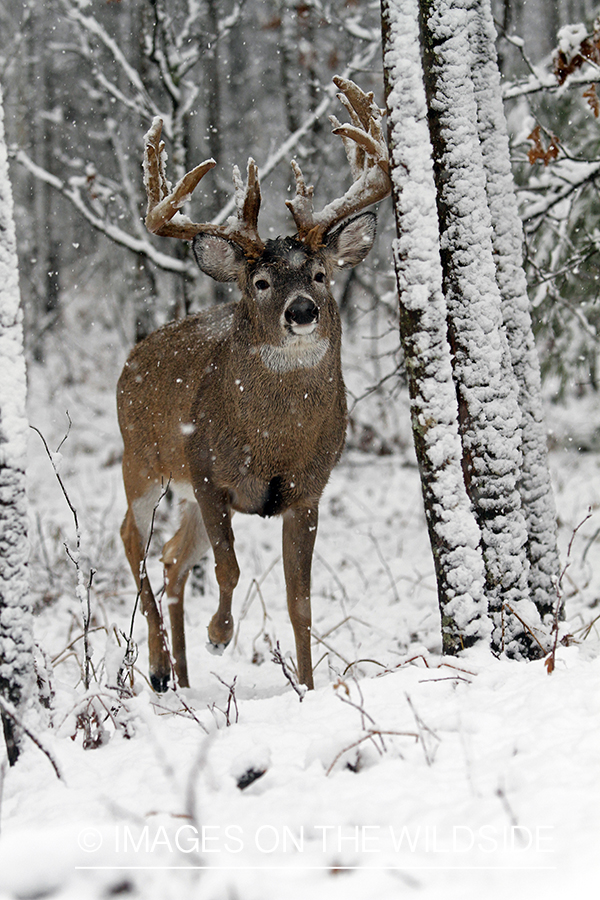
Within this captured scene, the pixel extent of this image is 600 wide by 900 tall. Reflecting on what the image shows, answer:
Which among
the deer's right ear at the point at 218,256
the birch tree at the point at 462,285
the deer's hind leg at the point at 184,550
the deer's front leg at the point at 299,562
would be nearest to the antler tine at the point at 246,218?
the deer's right ear at the point at 218,256

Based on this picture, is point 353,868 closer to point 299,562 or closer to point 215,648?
point 299,562

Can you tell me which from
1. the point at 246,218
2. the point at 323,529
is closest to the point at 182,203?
the point at 246,218

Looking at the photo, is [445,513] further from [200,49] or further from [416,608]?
[200,49]

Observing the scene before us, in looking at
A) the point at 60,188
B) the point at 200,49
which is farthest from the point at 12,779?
the point at 200,49

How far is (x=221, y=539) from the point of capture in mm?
4797

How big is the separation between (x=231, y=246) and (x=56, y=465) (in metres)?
2.07

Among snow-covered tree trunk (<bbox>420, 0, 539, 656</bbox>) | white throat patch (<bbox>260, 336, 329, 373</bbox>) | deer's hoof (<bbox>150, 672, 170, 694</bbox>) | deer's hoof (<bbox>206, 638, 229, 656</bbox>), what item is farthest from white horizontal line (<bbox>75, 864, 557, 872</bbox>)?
deer's hoof (<bbox>150, 672, 170, 694</bbox>)

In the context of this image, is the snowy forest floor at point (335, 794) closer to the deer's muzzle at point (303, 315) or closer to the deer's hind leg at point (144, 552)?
the deer's hind leg at point (144, 552)

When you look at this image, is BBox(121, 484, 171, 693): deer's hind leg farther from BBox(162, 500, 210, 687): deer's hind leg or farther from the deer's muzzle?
the deer's muzzle

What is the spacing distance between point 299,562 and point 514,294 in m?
1.97

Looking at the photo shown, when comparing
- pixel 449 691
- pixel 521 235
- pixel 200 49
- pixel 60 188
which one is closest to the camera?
pixel 449 691

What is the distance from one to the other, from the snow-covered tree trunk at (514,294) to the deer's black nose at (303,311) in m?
0.99

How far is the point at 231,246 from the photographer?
15.8 feet

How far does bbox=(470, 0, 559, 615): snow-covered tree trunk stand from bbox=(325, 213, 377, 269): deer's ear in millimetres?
825
